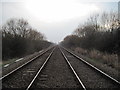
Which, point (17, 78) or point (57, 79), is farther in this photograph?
point (17, 78)

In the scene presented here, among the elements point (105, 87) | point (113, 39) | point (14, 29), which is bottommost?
point (105, 87)

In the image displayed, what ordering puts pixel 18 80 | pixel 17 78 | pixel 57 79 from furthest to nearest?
pixel 17 78, pixel 57 79, pixel 18 80

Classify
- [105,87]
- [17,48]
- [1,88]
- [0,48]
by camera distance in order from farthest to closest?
[17,48] → [0,48] → [105,87] → [1,88]

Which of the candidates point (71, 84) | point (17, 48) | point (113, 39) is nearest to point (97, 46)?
point (113, 39)

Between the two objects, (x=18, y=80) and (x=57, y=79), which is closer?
(x=18, y=80)

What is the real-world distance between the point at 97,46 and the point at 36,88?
24.9 meters

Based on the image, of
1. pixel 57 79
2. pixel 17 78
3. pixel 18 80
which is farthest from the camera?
pixel 17 78

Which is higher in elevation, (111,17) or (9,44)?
(111,17)

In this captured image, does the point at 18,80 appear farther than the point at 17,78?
No

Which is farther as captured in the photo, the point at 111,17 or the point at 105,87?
the point at 111,17

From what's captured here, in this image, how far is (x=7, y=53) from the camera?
30.9 metres

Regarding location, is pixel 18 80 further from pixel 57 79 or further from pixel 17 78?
pixel 57 79

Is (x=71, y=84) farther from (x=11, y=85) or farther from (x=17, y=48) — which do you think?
(x=17, y=48)

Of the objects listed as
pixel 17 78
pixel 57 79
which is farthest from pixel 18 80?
pixel 57 79
